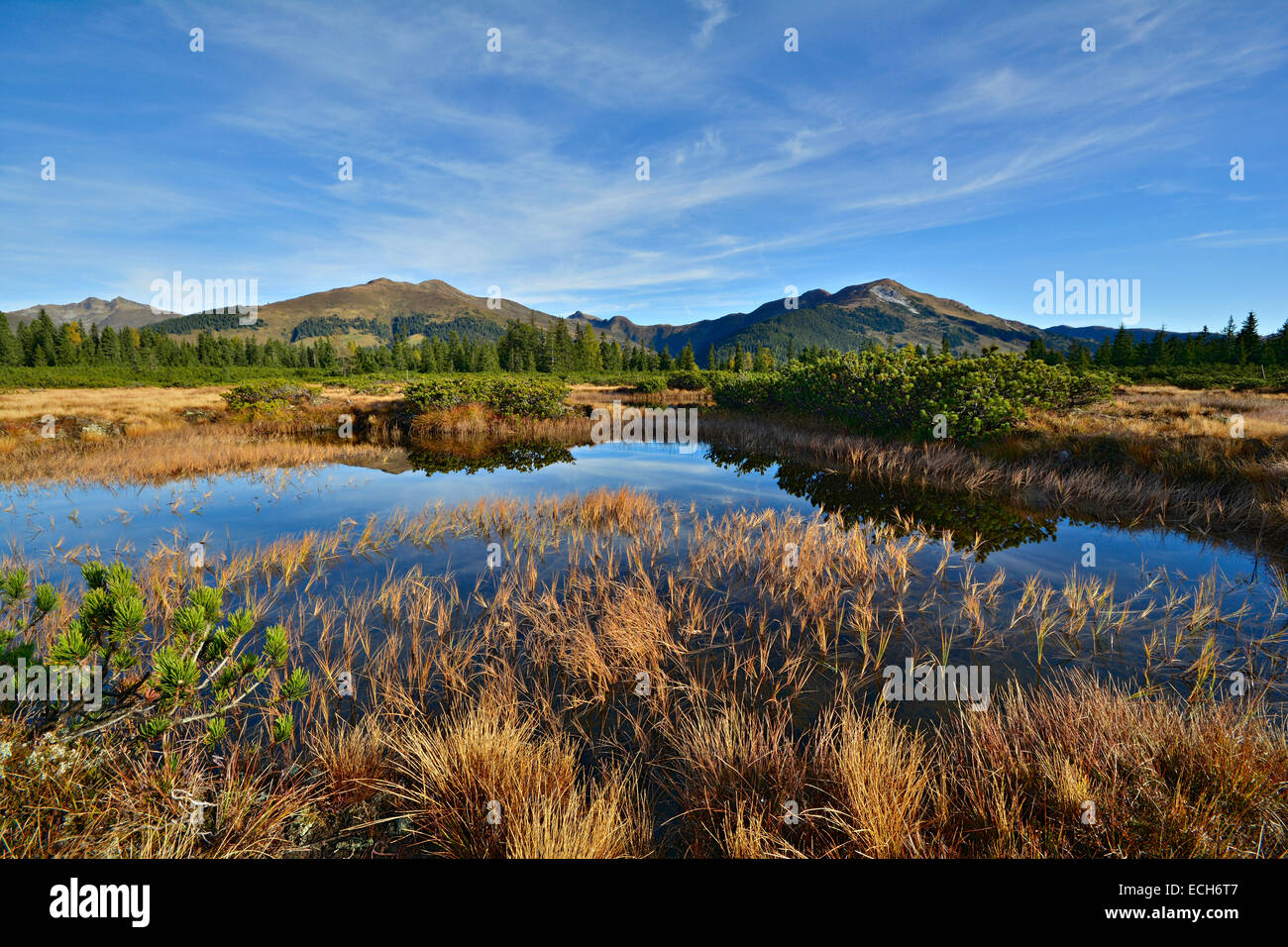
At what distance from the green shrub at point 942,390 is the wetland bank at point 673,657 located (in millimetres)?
1337

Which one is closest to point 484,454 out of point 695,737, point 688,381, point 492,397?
point 492,397

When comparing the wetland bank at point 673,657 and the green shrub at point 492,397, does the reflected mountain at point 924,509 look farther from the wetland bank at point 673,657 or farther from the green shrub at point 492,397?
the green shrub at point 492,397

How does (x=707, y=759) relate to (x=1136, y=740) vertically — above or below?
below

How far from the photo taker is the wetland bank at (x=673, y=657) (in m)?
3.15

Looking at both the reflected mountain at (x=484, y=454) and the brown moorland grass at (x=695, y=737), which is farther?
the reflected mountain at (x=484, y=454)

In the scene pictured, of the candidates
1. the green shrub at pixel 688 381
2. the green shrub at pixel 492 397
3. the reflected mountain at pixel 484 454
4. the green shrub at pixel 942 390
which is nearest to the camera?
the green shrub at pixel 942 390

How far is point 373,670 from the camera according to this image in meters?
5.89

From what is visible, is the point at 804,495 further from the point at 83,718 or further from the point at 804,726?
the point at 83,718

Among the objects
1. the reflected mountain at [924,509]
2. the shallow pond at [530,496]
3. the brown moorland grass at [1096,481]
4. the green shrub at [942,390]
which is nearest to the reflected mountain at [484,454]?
the shallow pond at [530,496]

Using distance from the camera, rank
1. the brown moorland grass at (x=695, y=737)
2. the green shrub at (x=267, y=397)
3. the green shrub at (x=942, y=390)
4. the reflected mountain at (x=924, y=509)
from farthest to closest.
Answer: the green shrub at (x=267, y=397) → the green shrub at (x=942, y=390) → the reflected mountain at (x=924, y=509) → the brown moorland grass at (x=695, y=737)

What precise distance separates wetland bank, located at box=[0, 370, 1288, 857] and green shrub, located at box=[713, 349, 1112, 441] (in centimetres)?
134

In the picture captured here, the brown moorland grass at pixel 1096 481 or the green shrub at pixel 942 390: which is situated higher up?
the green shrub at pixel 942 390
